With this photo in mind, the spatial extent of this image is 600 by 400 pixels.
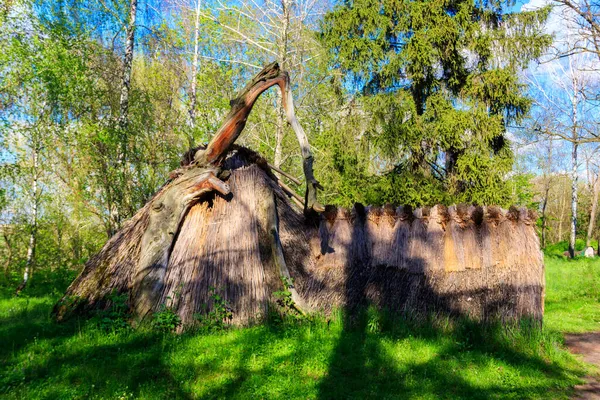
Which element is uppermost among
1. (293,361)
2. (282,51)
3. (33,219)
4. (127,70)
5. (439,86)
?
(282,51)

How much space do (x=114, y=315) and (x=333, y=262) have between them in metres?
3.35

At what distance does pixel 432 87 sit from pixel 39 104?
1215 centimetres

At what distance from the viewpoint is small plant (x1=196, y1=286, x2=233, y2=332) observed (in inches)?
202

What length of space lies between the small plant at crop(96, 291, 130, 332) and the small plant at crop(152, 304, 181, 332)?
376 millimetres

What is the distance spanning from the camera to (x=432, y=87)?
13.9m

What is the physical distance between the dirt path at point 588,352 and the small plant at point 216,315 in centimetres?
408

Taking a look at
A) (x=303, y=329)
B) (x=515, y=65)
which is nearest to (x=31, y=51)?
(x=303, y=329)

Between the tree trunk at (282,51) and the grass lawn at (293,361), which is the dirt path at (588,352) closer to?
the grass lawn at (293,361)

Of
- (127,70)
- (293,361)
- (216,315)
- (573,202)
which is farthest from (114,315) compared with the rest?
(573,202)

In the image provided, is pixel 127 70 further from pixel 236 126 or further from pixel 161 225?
pixel 161 225

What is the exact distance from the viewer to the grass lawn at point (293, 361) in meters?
3.68

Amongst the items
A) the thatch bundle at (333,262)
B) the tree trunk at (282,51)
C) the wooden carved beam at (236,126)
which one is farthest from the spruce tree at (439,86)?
the wooden carved beam at (236,126)

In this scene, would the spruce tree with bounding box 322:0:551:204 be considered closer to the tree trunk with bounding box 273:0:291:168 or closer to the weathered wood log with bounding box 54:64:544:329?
the tree trunk with bounding box 273:0:291:168

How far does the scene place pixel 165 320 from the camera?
497cm
